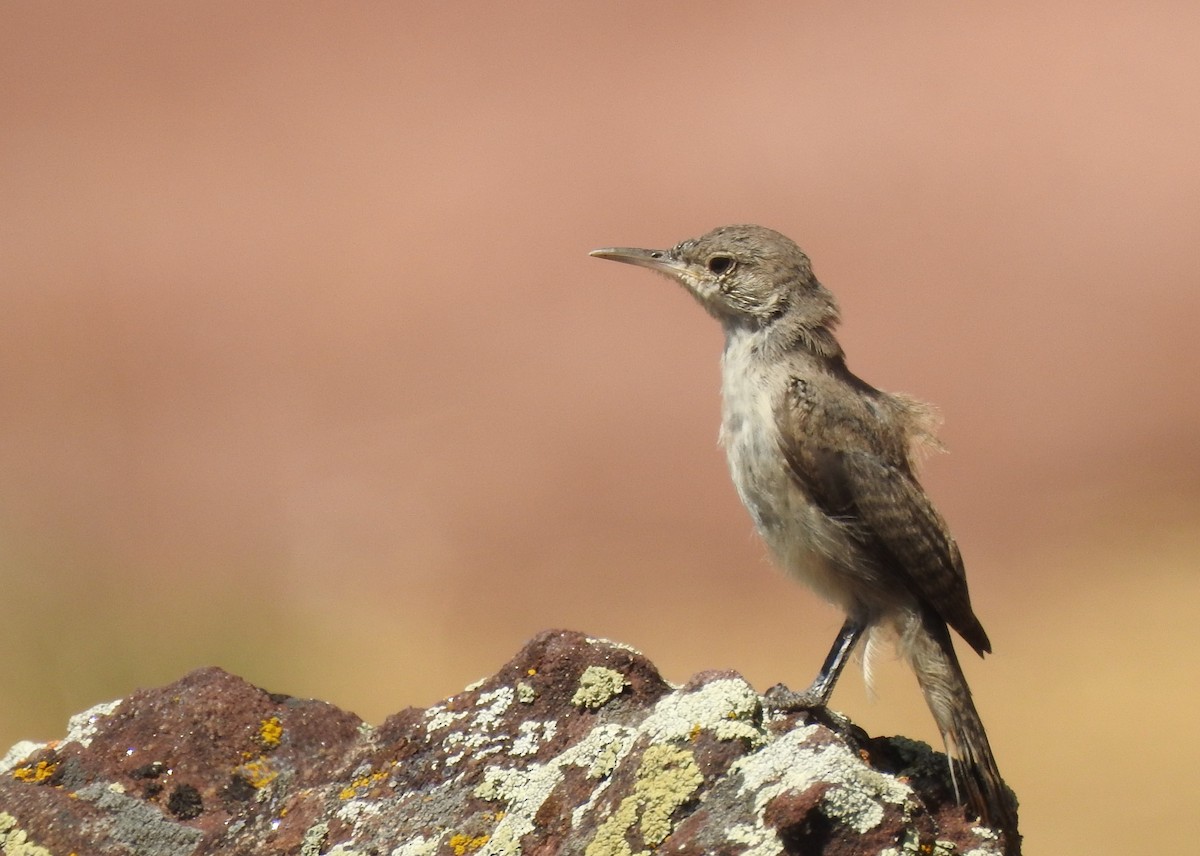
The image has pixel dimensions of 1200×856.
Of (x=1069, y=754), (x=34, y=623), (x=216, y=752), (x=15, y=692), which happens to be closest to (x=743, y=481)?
(x=216, y=752)

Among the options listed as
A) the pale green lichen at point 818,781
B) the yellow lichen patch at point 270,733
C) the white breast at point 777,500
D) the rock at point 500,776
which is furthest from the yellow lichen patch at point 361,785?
the white breast at point 777,500

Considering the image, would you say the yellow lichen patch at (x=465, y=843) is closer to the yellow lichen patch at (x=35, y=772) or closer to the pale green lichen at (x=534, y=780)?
the pale green lichen at (x=534, y=780)

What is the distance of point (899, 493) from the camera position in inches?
211

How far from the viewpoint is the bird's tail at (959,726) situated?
437cm

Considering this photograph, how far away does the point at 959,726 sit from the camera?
16.0 ft

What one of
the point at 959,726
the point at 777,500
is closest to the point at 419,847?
the point at 959,726

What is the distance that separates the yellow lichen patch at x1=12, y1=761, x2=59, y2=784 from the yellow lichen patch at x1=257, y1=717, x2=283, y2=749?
1.96 ft

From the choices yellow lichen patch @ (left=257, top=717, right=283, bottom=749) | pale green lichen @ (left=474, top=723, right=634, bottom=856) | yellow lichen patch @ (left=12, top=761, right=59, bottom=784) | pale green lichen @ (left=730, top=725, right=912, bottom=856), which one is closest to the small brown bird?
pale green lichen @ (left=474, top=723, right=634, bottom=856)

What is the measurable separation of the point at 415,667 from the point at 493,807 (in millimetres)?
6861

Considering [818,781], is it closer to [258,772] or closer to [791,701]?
[791,701]

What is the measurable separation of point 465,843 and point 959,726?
6.01ft

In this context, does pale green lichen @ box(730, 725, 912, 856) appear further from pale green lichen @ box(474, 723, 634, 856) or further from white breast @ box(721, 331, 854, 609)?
white breast @ box(721, 331, 854, 609)

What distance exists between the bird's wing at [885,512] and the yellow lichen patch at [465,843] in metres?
1.99

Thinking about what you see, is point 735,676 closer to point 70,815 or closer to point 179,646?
point 70,815
